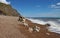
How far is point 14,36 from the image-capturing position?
1861cm

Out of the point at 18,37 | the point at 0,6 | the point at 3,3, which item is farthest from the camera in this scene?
the point at 3,3

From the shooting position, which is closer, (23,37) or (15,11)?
(23,37)

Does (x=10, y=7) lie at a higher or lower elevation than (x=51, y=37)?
higher

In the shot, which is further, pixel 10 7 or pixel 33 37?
pixel 10 7

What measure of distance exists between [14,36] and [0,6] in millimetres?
57940

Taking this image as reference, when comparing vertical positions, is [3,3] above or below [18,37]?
above

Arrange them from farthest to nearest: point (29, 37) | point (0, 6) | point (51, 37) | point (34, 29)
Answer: point (0, 6) → point (34, 29) → point (51, 37) → point (29, 37)

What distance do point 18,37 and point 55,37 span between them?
6.38 m

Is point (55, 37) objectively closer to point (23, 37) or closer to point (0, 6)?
point (23, 37)

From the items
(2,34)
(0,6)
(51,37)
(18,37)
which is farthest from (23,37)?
(0,6)

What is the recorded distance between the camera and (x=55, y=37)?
2336 centimetres

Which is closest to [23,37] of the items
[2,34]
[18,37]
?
[18,37]

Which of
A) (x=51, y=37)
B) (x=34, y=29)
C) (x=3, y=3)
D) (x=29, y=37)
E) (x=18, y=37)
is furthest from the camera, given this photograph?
(x=3, y=3)

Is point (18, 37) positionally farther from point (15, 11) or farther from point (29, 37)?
point (15, 11)
